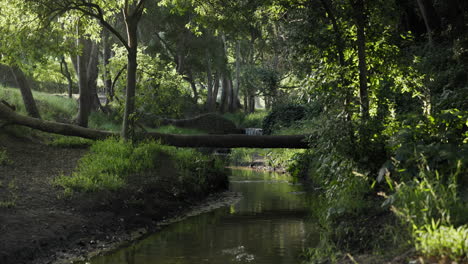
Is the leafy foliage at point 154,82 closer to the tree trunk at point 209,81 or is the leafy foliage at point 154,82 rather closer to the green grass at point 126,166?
the green grass at point 126,166

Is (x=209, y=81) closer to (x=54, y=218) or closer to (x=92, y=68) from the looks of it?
(x=92, y=68)

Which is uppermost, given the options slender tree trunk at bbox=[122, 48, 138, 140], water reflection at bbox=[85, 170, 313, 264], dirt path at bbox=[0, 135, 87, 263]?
slender tree trunk at bbox=[122, 48, 138, 140]

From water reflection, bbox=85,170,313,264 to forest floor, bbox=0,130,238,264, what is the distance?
0.60 metres

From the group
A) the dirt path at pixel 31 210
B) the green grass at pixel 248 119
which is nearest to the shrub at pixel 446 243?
the dirt path at pixel 31 210

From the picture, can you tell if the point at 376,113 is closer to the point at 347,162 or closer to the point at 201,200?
the point at 347,162

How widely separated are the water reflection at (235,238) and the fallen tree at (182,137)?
6.59ft

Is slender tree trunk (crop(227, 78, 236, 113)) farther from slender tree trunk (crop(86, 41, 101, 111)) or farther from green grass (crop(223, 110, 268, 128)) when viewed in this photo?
slender tree trunk (crop(86, 41, 101, 111))

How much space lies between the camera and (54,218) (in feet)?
31.4

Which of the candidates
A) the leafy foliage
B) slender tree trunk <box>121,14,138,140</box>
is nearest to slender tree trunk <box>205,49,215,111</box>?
the leafy foliage

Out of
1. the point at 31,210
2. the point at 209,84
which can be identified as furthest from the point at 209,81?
the point at 31,210

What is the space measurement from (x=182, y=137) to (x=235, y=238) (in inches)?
284

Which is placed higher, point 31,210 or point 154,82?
point 154,82

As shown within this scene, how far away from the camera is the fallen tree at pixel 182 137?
16.1 meters

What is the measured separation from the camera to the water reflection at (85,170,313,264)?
28.0 feet
